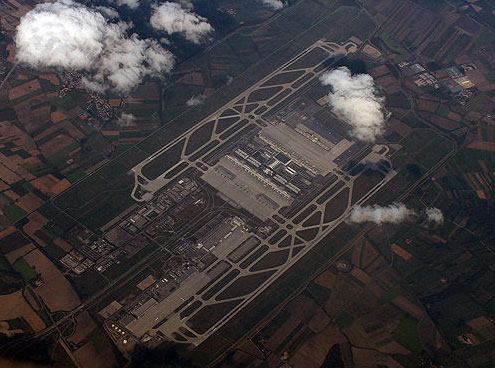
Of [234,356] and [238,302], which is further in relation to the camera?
[238,302]

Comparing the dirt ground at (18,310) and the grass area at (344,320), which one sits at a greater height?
the dirt ground at (18,310)

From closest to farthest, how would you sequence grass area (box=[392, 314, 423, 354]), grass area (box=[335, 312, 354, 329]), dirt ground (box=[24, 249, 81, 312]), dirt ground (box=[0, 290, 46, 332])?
dirt ground (box=[0, 290, 46, 332]) < grass area (box=[392, 314, 423, 354]) < grass area (box=[335, 312, 354, 329]) < dirt ground (box=[24, 249, 81, 312])

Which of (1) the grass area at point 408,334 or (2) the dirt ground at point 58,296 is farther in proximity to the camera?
(2) the dirt ground at point 58,296

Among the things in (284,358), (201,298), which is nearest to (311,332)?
(284,358)

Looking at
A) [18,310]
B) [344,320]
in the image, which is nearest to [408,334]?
[344,320]

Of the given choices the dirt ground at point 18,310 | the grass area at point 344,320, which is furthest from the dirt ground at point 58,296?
the grass area at point 344,320

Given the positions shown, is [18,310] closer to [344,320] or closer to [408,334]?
[344,320]

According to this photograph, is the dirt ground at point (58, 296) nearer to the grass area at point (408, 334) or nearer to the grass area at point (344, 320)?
the grass area at point (344, 320)

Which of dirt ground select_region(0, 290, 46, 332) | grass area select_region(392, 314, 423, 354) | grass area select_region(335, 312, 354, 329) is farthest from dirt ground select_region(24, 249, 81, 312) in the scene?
grass area select_region(392, 314, 423, 354)

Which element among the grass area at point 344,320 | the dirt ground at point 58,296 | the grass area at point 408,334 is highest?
the dirt ground at point 58,296

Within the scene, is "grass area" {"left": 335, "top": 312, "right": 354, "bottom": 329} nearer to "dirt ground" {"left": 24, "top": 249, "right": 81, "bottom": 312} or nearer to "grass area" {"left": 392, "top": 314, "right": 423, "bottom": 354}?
"grass area" {"left": 392, "top": 314, "right": 423, "bottom": 354}

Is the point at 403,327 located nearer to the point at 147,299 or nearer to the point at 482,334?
the point at 482,334
